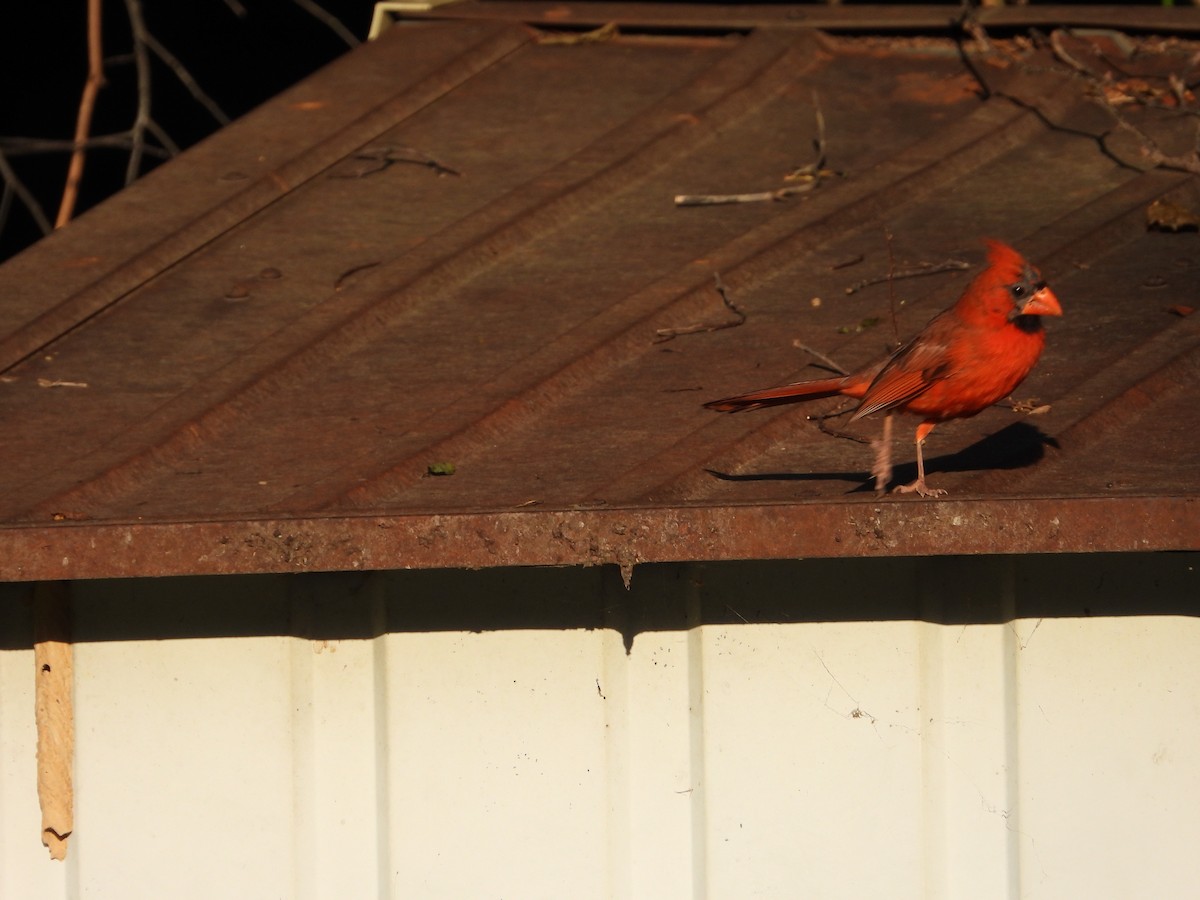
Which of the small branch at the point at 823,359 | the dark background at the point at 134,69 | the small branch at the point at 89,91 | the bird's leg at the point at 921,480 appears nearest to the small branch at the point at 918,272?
the small branch at the point at 823,359

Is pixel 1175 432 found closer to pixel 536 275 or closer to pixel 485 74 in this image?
pixel 536 275

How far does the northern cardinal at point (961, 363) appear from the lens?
3.28 m

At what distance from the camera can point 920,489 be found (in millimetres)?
2939

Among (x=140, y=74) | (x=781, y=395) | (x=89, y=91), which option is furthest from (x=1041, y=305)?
(x=89, y=91)

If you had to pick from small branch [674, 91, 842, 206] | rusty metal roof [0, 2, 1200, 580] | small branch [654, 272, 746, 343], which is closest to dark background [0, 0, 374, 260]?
rusty metal roof [0, 2, 1200, 580]

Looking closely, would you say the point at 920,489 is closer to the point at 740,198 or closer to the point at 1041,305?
the point at 1041,305

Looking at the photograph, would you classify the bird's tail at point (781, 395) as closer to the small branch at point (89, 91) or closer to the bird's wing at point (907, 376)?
the bird's wing at point (907, 376)

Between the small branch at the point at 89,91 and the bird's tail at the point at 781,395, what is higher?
the small branch at the point at 89,91

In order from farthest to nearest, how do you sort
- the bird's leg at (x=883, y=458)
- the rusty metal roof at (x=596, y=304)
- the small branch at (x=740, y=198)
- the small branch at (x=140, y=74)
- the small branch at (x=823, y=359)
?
the small branch at (x=140, y=74)
the small branch at (x=740, y=198)
the small branch at (x=823, y=359)
the bird's leg at (x=883, y=458)
the rusty metal roof at (x=596, y=304)

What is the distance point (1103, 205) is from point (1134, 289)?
0.57 metres

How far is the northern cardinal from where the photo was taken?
328 centimetres

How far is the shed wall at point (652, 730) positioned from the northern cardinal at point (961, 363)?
39 cm

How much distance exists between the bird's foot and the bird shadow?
7 centimetres

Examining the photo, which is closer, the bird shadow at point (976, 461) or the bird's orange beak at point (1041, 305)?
the bird shadow at point (976, 461)
